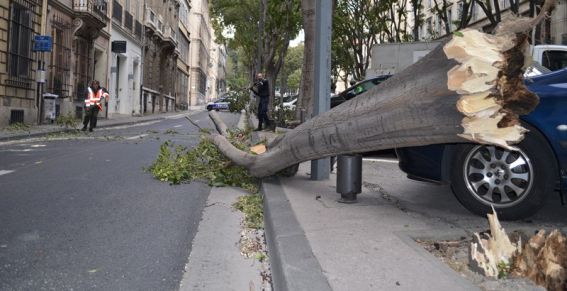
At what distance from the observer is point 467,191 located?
4.26m

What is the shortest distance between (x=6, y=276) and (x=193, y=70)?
65672 millimetres

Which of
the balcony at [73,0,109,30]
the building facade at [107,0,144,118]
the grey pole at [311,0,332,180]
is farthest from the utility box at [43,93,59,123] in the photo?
the grey pole at [311,0,332,180]

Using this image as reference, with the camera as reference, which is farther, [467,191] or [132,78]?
[132,78]

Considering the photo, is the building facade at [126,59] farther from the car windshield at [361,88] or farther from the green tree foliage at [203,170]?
the green tree foliage at [203,170]

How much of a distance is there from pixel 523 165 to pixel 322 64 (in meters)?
2.85

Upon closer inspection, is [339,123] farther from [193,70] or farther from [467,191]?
[193,70]

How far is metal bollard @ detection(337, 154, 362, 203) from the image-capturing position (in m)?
4.85

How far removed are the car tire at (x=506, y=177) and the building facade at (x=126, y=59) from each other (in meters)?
24.3

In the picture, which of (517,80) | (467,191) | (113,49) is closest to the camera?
(517,80)

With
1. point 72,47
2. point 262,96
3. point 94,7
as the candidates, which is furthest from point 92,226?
point 94,7

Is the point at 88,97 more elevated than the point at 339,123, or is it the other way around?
the point at 88,97

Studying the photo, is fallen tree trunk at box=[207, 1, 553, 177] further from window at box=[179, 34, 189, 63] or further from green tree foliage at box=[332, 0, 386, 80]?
window at box=[179, 34, 189, 63]

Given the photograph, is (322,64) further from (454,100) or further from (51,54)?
(51,54)

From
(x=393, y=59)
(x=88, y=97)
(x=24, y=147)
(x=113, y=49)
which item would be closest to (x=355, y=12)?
(x=393, y=59)
